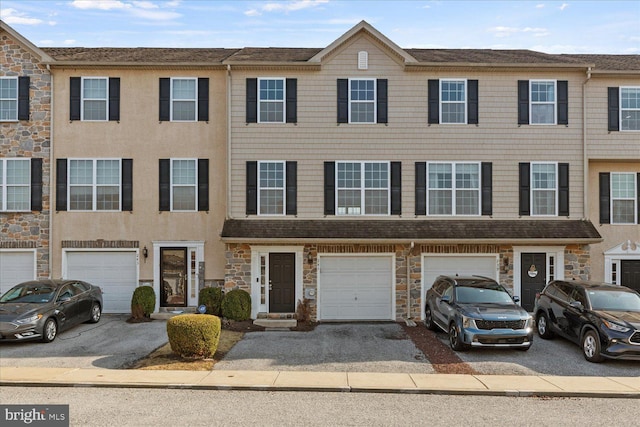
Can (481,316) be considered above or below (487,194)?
below

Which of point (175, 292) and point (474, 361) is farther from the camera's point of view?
point (175, 292)

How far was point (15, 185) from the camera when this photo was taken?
714 inches

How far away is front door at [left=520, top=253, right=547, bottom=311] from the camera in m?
17.7

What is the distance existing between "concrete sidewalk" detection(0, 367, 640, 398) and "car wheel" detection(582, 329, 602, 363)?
1.10m

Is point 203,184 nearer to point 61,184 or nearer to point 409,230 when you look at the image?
point 61,184

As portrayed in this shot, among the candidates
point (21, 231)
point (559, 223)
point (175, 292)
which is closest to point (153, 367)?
point (175, 292)

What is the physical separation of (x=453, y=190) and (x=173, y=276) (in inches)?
404

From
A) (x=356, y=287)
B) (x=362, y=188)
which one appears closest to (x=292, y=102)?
(x=362, y=188)

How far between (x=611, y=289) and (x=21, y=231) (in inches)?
737

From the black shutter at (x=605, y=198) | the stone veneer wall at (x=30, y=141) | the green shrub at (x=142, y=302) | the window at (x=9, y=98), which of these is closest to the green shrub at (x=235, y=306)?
the green shrub at (x=142, y=302)

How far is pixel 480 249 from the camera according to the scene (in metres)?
17.6

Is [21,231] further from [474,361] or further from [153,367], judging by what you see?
[474,361]

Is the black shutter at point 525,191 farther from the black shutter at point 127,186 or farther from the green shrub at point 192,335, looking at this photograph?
the black shutter at point 127,186

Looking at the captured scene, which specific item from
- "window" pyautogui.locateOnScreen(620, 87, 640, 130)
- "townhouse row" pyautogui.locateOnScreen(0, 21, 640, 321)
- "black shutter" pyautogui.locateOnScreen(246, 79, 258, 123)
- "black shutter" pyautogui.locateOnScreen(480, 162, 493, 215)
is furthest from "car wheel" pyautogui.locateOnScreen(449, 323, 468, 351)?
"window" pyautogui.locateOnScreen(620, 87, 640, 130)
